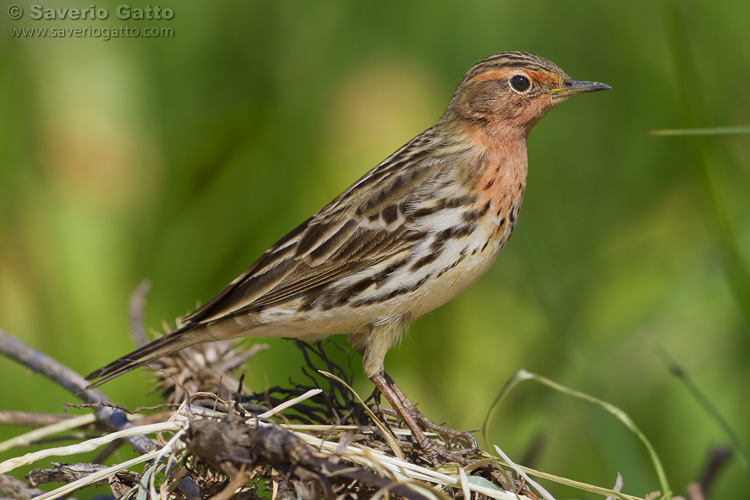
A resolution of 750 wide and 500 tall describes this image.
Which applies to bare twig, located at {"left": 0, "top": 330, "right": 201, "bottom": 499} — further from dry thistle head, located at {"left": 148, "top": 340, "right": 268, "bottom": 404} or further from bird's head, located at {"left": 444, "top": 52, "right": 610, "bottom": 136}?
bird's head, located at {"left": 444, "top": 52, "right": 610, "bottom": 136}

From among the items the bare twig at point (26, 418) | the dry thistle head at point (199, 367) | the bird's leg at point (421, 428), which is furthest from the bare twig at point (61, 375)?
the bird's leg at point (421, 428)

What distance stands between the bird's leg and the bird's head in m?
1.44

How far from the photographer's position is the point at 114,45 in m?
6.50

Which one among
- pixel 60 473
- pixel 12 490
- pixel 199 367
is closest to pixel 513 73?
pixel 199 367

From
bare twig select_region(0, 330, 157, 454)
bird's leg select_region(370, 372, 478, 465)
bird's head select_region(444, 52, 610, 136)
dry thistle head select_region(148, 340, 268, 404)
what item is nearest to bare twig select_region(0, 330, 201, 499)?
bare twig select_region(0, 330, 157, 454)

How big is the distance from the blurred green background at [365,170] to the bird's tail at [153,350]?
1.43 metres

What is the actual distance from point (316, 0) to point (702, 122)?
3.23 m

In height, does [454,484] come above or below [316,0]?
below

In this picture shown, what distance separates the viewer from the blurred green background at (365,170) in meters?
5.95

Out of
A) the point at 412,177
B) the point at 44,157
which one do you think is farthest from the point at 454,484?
the point at 44,157

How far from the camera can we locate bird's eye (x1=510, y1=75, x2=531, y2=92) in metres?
5.01

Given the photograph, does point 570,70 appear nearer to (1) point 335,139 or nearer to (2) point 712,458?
(1) point 335,139

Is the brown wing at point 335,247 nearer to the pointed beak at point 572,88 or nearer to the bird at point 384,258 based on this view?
the bird at point 384,258

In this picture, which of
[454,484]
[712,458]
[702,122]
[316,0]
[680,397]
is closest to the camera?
[454,484]
